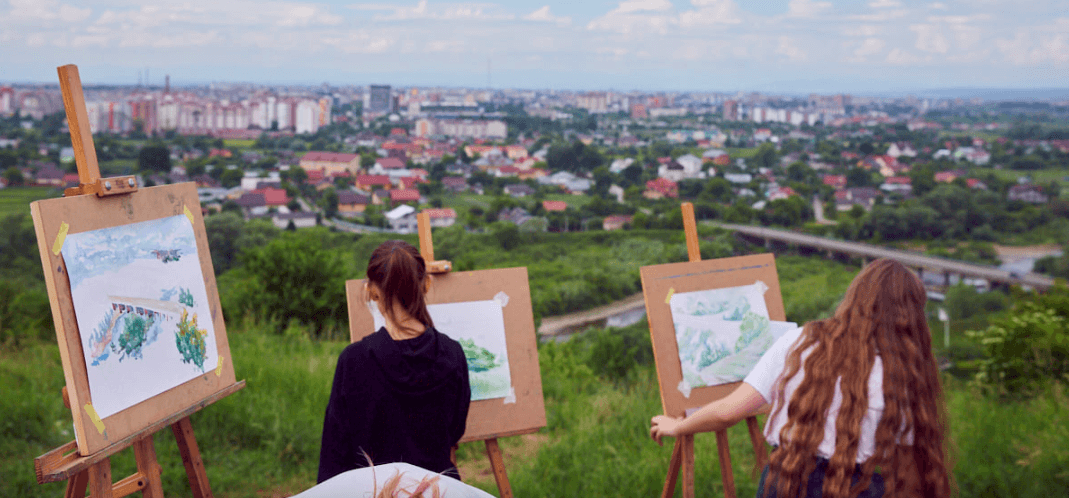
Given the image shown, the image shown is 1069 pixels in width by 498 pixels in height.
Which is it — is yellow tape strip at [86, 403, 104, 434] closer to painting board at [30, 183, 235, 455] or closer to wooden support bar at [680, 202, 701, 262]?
painting board at [30, 183, 235, 455]

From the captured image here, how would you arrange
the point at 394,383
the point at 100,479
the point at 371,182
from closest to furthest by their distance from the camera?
1. the point at 394,383
2. the point at 100,479
3. the point at 371,182

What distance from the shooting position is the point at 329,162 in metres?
25.6

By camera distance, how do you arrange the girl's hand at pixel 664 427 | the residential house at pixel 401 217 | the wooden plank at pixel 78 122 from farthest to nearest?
the residential house at pixel 401 217 < the girl's hand at pixel 664 427 < the wooden plank at pixel 78 122

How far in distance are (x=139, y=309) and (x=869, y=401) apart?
1980mm

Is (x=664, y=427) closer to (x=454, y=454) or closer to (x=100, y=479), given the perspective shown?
(x=454, y=454)

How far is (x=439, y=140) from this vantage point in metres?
31.8

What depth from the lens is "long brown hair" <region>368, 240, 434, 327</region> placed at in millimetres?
1785

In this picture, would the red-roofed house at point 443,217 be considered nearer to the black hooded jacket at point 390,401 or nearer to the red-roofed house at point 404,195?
the red-roofed house at point 404,195

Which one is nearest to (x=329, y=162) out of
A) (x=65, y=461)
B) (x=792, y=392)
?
(x=65, y=461)

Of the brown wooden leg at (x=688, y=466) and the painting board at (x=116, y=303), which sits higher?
the painting board at (x=116, y=303)

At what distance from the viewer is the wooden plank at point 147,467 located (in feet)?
6.68

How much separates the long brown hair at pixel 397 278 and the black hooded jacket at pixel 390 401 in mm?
76

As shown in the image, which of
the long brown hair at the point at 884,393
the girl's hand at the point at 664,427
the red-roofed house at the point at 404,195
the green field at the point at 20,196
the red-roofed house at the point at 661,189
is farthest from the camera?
the red-roofed house at the point at 661,189

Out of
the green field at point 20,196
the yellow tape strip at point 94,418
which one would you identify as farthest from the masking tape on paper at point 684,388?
the green field at point 20,196
